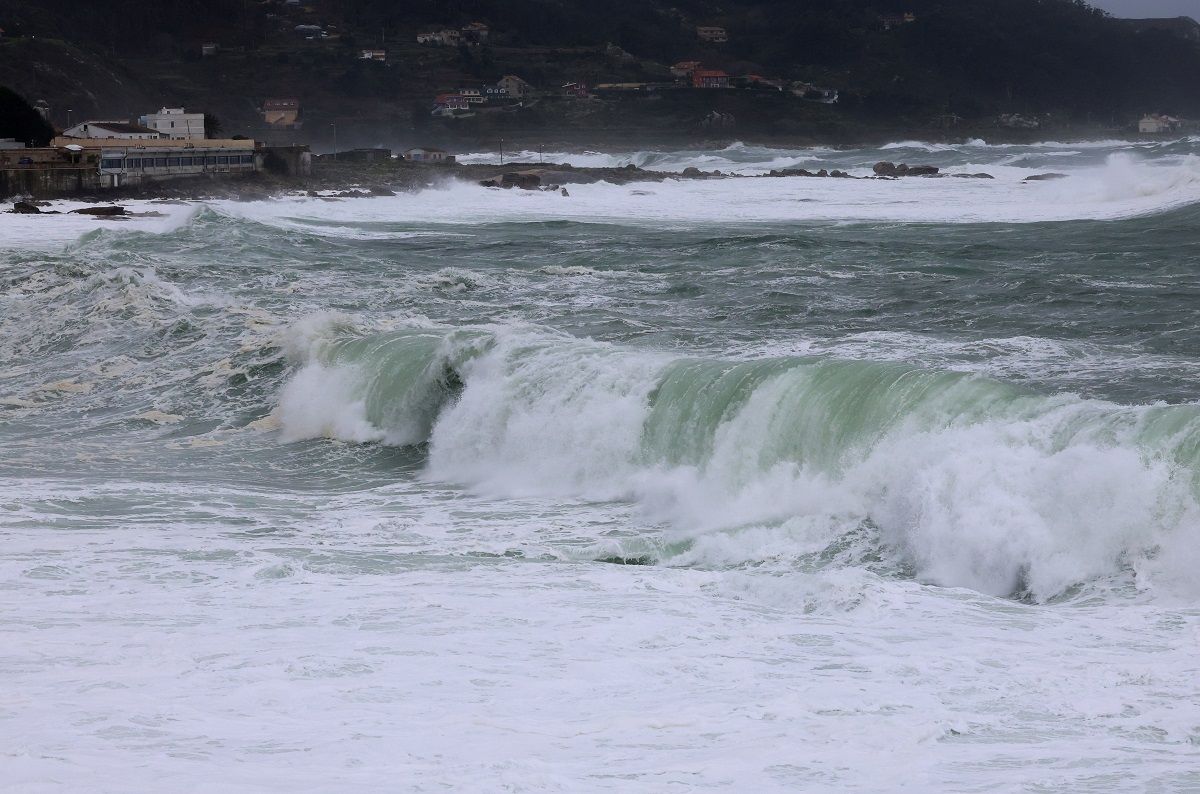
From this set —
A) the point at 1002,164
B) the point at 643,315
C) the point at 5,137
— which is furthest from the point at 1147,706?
the point at 1002,164

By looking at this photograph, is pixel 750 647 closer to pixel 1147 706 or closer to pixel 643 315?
pixel 1147 706

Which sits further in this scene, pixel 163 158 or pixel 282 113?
pixel 282 113

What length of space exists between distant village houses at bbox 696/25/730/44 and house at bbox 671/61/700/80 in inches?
416

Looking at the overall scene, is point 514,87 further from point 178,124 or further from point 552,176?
point 552,176

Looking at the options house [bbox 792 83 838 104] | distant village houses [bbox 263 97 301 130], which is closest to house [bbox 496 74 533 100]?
distant village houses [bbox 263 97 301 130]

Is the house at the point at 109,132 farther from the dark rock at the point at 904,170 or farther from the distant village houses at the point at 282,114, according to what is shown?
the distant village houses at the point at 282,114

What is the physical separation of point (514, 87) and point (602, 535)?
11896cm

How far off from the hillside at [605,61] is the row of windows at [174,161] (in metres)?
41.7

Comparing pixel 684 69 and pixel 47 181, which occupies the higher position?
pixel 684 69

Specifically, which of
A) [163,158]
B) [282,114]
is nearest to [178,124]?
[163,158]

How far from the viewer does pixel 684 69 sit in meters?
142

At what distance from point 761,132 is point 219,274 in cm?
10004

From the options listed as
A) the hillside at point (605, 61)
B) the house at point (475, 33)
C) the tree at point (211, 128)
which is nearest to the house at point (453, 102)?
the hillside at point (605, 61)

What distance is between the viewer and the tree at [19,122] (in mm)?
58125
